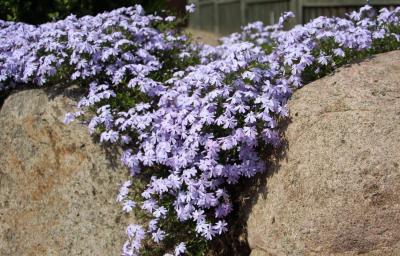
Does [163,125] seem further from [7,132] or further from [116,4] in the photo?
[116,4]

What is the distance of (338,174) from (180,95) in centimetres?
130

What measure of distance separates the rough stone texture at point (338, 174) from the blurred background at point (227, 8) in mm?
2561

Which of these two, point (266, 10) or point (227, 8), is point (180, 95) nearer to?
point (266, 10)

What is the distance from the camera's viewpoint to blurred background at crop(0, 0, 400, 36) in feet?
19.2

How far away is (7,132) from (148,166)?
128 cm

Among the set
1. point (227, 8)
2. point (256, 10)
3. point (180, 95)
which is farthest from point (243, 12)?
point (180, 95)

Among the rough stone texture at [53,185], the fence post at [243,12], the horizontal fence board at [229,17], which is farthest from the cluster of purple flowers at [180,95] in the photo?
the horizontal fence board at [229,17]

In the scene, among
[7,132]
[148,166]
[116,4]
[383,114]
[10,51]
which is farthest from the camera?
[116,4]

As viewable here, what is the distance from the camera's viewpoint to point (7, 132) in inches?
176

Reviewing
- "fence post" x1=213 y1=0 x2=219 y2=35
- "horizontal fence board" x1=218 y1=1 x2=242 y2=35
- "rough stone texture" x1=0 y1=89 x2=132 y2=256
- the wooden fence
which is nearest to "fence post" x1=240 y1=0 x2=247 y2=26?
the wooden fence

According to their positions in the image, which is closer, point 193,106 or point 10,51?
point 193,106

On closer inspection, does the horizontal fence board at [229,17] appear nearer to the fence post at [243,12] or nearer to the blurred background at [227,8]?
the blurred background at [227,8]

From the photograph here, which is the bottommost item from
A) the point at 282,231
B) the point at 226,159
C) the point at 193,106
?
the point at 282,231

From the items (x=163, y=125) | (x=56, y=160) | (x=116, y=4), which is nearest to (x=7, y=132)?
(x=56, y=160)
